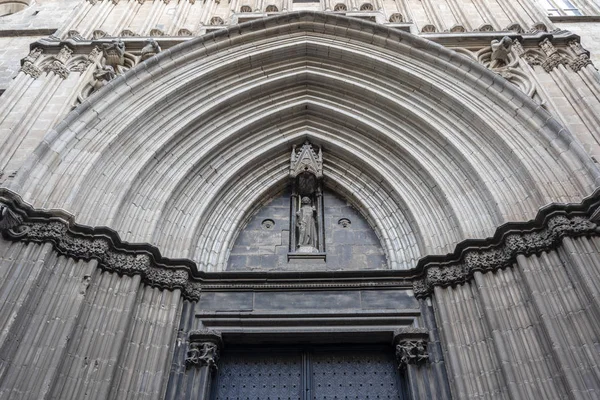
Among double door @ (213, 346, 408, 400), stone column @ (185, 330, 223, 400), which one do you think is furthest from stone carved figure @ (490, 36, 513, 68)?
stone column @ (185, 330, 223, 400)

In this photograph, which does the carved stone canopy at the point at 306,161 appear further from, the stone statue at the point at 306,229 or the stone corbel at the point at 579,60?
the stone corbel at the point at 579,60

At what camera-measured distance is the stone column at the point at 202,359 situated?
752 cm

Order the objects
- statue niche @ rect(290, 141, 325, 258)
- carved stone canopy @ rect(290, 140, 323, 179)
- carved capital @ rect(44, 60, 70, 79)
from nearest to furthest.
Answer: statue niche @ rect(290, 141, 325, 258), carved capital @ rect(44, 60, 70, 79), carved stone canopy @ rect(290, 140, 323, 179)

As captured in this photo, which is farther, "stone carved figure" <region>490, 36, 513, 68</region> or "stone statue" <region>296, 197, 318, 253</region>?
"stone carved figure" <region>490, 36, 513, 68</region>

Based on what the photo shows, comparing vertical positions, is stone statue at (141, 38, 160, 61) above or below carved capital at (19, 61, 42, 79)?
above

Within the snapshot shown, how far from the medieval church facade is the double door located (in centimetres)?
3

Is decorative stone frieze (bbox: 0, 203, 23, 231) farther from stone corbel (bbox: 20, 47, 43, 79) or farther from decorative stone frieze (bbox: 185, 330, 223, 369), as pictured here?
stone corbel (bbox: 20, 47, 43, 79)

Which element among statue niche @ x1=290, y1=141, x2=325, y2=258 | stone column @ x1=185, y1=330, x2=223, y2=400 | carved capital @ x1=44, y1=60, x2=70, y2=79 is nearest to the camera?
stone column @ x1=185, y1=330, x2=223, y2=400

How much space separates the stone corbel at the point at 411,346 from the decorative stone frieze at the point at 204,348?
268 cm

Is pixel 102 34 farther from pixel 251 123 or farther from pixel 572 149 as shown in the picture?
pixel 572 149

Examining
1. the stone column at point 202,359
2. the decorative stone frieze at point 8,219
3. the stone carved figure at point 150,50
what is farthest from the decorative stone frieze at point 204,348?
the stone carved figure at point 150,50

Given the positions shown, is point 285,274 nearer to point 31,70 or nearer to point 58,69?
point 58,69

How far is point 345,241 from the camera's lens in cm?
987

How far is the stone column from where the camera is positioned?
7520mm
